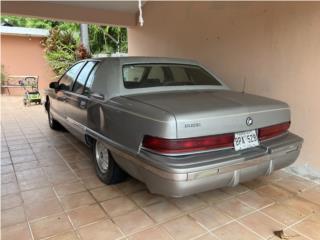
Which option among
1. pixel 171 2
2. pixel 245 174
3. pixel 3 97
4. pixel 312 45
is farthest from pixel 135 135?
pixel 3 97

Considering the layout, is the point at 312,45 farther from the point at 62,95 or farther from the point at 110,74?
the point at 62,95

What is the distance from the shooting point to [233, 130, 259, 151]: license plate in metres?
2.63

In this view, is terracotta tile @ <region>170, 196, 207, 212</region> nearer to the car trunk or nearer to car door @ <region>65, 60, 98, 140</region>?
the car trunk

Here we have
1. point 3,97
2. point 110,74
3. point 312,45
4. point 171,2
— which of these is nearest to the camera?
point 110,74

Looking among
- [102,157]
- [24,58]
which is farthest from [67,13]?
[24,58]

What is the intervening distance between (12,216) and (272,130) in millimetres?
2679

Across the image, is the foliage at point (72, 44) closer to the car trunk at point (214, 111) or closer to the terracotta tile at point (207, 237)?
the car trunk at point (214, 111)

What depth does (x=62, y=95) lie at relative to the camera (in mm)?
4629

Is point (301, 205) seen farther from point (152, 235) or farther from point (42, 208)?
point (42, 208)

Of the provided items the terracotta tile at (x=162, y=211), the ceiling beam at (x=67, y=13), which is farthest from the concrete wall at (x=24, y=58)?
the terracotta tile at (x=162, y=211)

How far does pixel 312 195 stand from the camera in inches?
128

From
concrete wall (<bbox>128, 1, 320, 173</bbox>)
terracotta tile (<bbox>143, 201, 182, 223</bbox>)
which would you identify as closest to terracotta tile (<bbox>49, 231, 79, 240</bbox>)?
terracotta tile (<bbox>143, 201, 182, 223</bbox>)

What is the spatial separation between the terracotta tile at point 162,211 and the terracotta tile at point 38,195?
1.11 meters

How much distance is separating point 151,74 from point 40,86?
37.5 feet
